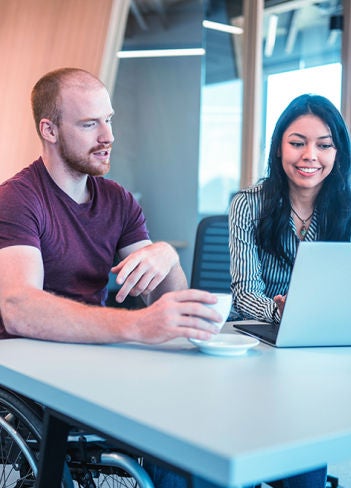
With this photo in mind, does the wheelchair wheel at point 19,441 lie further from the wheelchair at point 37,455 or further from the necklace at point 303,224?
the necklace at point 303,224

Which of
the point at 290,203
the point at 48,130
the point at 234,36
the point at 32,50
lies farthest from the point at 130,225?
the point at 234,36

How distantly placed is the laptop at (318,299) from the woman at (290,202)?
1.95 ft

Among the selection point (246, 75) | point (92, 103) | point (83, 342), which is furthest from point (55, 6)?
point (83, 342)

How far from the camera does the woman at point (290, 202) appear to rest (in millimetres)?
2020

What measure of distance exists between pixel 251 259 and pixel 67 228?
57 centimetres

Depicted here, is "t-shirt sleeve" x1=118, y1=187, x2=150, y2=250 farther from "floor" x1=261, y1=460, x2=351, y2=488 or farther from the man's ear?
"floor" x1=261, y1=460, x2=351, y2=488

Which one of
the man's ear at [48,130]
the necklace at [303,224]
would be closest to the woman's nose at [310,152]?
the necklace at [303,224]

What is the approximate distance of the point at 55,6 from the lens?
13.8 ft

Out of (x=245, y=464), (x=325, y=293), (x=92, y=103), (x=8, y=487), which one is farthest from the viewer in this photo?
(x=92, y=103)

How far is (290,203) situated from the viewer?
2.09 metres

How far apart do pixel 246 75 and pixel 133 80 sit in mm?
2342

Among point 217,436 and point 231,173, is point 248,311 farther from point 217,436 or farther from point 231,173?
→ point 231,173

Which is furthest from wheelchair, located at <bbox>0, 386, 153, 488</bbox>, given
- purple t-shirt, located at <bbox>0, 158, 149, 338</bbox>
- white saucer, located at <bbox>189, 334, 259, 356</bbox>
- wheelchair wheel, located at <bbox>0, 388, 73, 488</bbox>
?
purple t-shirt, located at <bbox>0, 158, 149, 338</bbox>

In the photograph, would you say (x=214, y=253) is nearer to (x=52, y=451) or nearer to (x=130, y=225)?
(x=130, y=225)
